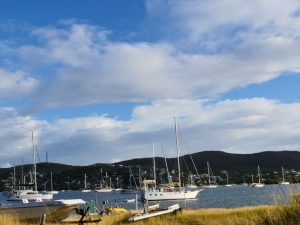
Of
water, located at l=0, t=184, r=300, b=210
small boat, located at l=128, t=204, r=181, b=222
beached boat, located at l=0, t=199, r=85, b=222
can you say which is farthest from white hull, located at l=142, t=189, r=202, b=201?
beached boat, located at l=0, t=199, r=85, b=222

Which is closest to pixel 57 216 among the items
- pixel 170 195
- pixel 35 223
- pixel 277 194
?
pixel 35 223

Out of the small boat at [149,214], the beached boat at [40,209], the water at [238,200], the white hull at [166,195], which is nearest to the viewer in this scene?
the water at [238,200]

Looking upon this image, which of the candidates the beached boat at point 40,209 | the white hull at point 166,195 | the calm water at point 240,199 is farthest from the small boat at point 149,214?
the white hull at point 166,195

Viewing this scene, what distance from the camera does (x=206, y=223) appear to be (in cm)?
2161

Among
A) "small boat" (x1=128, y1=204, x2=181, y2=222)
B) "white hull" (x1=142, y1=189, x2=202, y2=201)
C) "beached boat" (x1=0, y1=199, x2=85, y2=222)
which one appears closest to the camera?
"beached boat" (x1=0, y1=199, x2=85, y2=222)

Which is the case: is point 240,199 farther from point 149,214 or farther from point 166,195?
point 149,214

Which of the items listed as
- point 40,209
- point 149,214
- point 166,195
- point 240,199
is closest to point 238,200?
point 240,199

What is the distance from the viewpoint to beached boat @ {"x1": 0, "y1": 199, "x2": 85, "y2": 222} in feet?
75.2

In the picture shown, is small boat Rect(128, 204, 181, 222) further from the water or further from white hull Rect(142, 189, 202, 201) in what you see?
white hull Rect(142, 189, 202, 201)

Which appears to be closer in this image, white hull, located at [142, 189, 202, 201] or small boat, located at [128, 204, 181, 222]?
small boat, located at [128, 204, 181, 222]

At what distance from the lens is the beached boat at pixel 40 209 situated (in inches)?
902

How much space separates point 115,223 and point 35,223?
11.3 ft

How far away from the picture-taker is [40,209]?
23156 mm

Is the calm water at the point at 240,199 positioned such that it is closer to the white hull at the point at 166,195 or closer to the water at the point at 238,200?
the water at the point at 238,200
